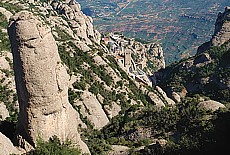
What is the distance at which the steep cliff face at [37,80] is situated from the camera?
61.3 ft

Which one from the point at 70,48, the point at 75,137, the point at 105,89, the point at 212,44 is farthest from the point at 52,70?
the point at 212,44

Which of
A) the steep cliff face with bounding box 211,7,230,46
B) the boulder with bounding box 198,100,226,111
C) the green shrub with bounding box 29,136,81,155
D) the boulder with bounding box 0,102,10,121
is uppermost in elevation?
the green shrub with bounding box 29,136,81,155

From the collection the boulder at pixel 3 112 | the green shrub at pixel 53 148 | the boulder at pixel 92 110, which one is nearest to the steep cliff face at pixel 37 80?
the green shrub at pixel 53 148

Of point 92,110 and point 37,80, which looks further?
point 92,110

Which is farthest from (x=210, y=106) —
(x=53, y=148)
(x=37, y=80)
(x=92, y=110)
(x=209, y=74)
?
(x=209, y=74)

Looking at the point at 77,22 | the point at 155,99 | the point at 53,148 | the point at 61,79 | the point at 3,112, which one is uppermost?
the point at 61,79

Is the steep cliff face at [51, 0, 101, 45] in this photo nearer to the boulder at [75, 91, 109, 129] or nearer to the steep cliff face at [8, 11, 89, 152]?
the boulder at [75, 91, 109, 129]

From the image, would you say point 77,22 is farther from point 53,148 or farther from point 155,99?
point 53,148

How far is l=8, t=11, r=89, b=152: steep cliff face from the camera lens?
61.3 feet

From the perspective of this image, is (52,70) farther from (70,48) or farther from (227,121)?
(70,48)

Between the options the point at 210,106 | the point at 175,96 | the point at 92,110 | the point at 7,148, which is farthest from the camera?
the point at 175,96

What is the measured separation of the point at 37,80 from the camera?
18.9 metres

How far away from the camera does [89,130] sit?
33.2 metres

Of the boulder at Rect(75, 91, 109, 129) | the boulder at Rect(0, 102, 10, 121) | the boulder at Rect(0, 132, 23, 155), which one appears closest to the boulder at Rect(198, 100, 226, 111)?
the boulder at Rect(75, 91, 109, 129)
